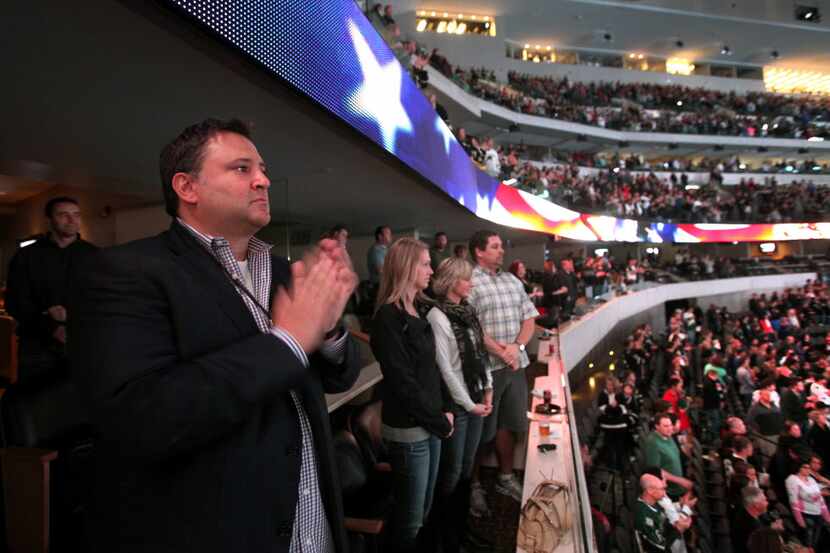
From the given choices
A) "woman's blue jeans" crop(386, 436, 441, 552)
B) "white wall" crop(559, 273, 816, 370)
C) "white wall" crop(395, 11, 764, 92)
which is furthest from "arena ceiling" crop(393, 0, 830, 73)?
"woman's blue jeans" crop(386, 436, 441, 552)

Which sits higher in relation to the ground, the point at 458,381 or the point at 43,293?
the point at 43,293

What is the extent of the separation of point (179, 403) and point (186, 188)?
1.59ft

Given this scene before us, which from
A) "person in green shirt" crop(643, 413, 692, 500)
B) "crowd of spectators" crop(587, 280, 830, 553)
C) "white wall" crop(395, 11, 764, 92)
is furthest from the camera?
"white wall" crop(395, 11, 764, 92)

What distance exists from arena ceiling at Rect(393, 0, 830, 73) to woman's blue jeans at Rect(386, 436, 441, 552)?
22.0 m

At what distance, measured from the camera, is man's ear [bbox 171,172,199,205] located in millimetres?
1016

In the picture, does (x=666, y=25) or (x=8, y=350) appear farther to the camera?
(x=666, y=25)

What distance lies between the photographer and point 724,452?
5.84m

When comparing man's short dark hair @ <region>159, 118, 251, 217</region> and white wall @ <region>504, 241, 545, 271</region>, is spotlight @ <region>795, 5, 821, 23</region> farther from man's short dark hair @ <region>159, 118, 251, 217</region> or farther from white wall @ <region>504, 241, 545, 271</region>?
man's short dark hair @ <region>159, 118, 251, 217</region>

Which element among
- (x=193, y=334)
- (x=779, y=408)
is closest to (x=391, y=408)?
(x=193, y=334)

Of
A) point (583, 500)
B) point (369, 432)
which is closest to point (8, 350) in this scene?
point (369, 432)

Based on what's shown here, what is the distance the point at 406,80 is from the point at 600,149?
25.1m

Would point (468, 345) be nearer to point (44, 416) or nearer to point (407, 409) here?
point (407, 409)

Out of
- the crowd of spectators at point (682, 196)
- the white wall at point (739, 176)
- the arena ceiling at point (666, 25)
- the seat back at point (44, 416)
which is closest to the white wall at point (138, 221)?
the seat back at point (44, 416)

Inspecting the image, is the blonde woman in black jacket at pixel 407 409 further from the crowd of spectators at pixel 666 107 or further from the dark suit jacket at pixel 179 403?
the crowd of spectators at pixel 666 107
